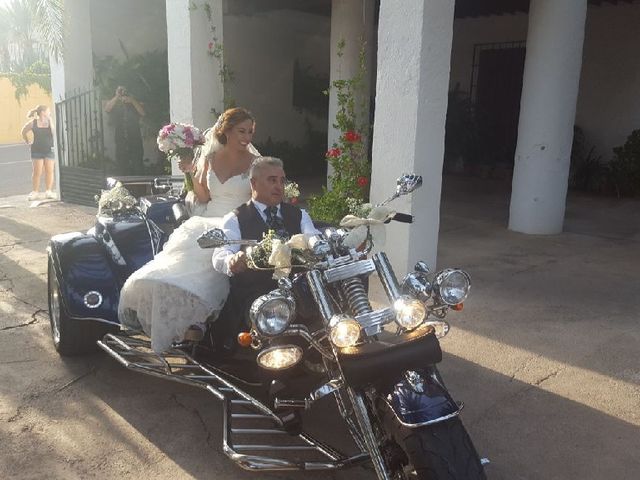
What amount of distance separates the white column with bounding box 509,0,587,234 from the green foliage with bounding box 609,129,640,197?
3.76m

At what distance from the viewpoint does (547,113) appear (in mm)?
7820

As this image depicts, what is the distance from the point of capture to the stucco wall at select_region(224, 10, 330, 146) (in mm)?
12992

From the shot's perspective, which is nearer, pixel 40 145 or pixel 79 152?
pixel 79 152

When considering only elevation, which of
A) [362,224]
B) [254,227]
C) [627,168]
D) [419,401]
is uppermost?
[362,224]

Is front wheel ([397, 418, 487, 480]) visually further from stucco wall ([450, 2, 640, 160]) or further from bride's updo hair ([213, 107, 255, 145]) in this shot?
stucco wall ([450, 2, 640, 160])

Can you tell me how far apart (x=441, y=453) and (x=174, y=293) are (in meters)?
1.67

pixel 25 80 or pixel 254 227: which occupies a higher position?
pixel 25 80

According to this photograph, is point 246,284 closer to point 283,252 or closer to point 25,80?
point 283,252

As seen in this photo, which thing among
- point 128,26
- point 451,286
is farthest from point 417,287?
point 128,26

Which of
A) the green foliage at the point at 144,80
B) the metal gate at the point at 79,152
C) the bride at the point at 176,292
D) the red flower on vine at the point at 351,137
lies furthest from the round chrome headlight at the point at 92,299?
the green foliage at the point at 144,80

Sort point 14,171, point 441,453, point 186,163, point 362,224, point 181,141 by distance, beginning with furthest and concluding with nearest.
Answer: point 14,171 → point 186,163 → point 181,141 → point 362,224 → point 441,453

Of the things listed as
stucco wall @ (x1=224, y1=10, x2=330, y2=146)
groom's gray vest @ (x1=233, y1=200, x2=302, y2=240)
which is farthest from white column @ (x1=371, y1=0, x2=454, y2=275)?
stucco wall @ (x1=224, y1=10, x2=330, y2=146)

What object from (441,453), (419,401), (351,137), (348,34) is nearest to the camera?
(441,453)

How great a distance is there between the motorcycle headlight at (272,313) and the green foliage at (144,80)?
981cm
